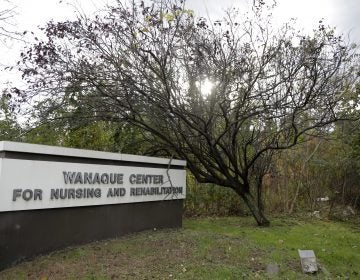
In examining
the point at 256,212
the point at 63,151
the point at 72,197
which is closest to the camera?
the point at 63,151

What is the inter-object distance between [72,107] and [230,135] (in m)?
4.20

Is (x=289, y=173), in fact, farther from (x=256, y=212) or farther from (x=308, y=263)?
(x=308, y=263)

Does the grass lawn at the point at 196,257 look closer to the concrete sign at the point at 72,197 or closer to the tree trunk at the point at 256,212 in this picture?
the concrete sign at the point at 72,197

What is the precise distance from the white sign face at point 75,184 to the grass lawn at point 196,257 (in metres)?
0.87

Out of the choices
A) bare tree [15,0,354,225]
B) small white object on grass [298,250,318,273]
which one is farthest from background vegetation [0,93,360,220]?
small white object on grass [298,250,318,273]

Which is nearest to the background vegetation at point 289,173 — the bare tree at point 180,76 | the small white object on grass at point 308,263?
the bare tree at point 180,76

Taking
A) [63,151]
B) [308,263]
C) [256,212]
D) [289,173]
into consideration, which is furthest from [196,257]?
[289,173]

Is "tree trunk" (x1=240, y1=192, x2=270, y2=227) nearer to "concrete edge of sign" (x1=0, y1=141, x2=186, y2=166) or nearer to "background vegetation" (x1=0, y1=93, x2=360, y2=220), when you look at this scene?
"background vegetation" (x1=0, y1=93, x2=360, y2=220)

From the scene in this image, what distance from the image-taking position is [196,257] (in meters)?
6.77

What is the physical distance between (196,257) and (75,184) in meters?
2.55

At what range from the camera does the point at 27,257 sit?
21.3 ft

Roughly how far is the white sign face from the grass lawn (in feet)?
2.86

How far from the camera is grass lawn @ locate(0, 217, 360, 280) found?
596 centimetres

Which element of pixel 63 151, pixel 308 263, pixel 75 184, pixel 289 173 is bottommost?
pixel 308 263
